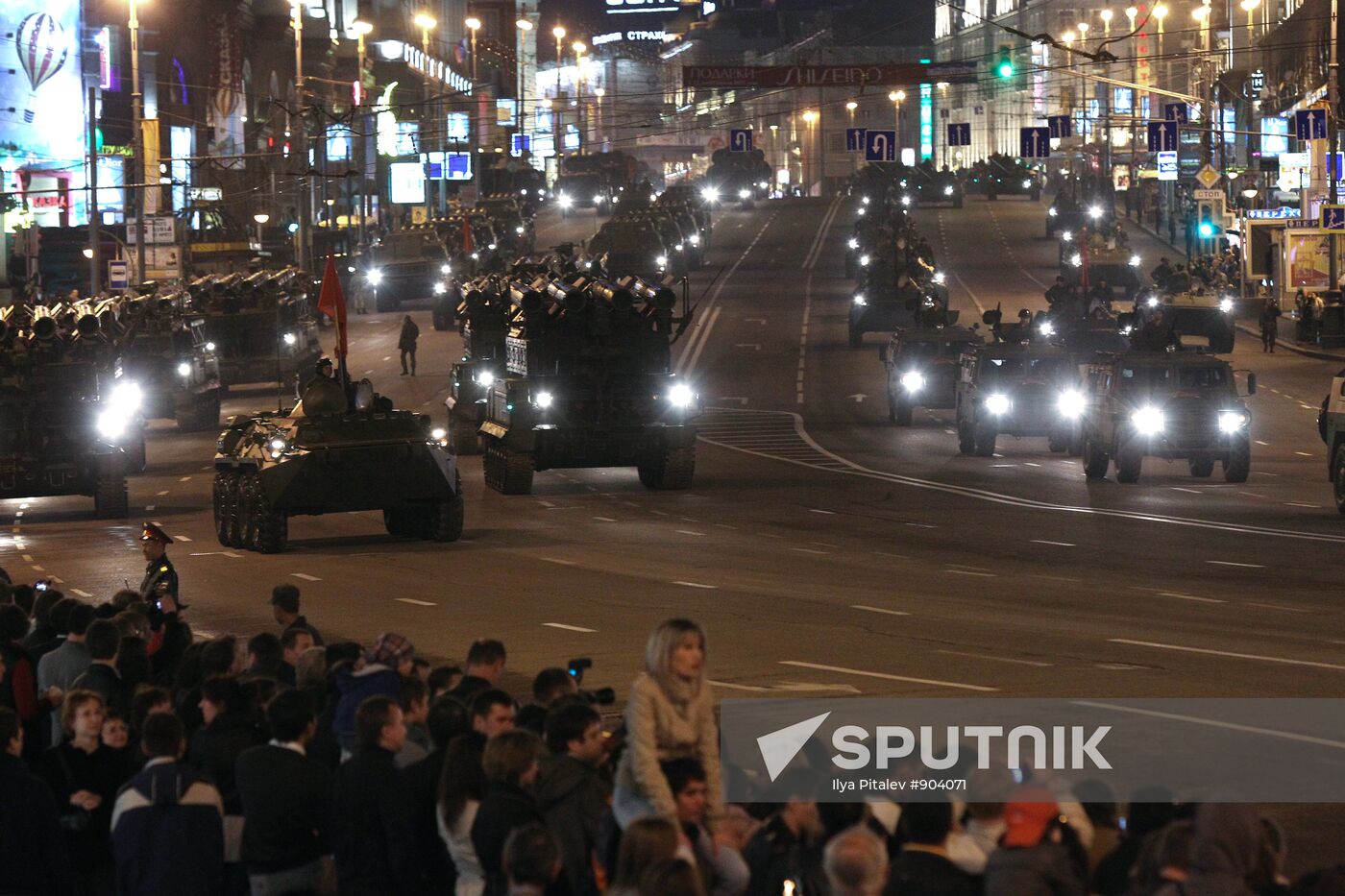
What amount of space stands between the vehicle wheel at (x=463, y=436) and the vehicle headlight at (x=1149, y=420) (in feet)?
40.1

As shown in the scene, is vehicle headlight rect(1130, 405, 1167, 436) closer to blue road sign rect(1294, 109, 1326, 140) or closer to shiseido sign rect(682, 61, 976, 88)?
shiseido sign rect(682, 61, 976, 88)

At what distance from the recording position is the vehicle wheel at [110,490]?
104 feet

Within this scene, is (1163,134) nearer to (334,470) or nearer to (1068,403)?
(1068,403)

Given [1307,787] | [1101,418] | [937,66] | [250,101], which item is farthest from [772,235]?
[1307,787]

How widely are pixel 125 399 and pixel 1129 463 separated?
16727 mm

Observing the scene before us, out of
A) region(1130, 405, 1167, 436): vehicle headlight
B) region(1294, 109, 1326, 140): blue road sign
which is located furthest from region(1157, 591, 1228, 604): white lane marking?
region(1294, 109, 1326, 140): blue road sign

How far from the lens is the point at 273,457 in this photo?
27.0 m

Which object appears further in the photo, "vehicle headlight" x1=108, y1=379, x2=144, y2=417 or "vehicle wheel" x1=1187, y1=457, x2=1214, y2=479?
"vehicle wheel" x1=1187, y1=457, x2=1214, y2=479

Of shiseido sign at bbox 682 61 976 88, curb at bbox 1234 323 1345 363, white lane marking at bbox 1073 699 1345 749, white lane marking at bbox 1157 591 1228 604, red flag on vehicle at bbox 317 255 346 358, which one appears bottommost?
white lane marking at bbox 1157 591 1228 604

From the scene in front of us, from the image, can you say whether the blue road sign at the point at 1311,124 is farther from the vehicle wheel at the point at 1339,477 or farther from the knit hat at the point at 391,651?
the knit hat at the point at 391,651

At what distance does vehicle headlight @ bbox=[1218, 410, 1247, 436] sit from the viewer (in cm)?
3366

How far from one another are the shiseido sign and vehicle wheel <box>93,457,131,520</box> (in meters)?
36.1

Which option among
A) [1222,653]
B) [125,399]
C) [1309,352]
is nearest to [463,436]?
[125,399]

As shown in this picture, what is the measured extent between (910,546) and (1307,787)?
14363mm
